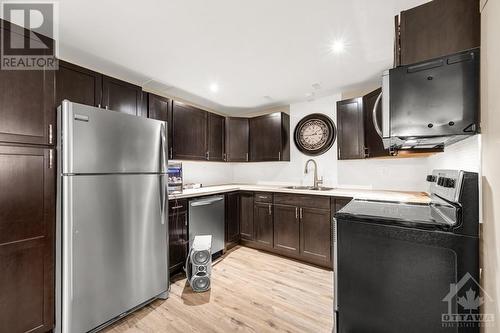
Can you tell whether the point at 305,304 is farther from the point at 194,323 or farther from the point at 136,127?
the point at 136,127

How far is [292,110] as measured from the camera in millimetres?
3646

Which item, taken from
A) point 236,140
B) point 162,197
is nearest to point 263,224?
point 236,140

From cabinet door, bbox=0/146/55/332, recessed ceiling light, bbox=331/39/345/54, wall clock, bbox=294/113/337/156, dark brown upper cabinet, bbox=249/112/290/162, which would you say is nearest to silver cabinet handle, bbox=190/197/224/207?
dark brown upper cabinet, bbox=249/112/290/162

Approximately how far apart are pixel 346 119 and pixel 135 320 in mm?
3217

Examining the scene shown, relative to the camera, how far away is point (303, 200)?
2836 mm

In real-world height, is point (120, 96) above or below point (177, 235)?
above

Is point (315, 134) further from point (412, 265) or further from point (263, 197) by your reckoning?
point (412, 265)

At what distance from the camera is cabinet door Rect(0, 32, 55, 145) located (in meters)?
1.37

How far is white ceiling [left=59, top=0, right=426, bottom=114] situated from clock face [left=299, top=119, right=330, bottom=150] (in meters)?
0.69

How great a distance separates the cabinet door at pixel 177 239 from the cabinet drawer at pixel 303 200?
53.5 inches

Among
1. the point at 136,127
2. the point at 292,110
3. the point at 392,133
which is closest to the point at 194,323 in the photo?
the point at 136,127

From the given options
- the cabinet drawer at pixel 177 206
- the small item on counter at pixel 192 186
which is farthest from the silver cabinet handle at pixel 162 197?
the small item on counter at pixel 192 186

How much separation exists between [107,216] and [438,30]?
2444mm

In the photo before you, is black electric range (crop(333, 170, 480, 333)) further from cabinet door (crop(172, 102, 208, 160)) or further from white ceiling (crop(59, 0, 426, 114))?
cabinet door (crop(172, 102, 208, 160))
